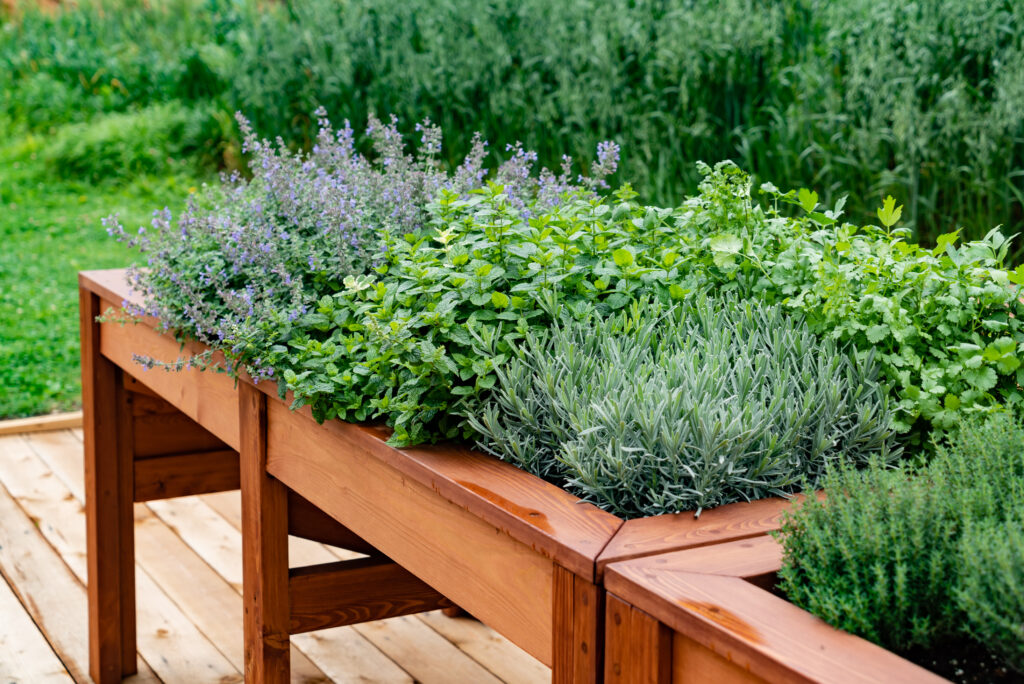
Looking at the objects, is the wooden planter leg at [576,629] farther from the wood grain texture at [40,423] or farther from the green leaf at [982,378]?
the wood grain texture at [40,423]

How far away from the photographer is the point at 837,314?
158 centimetres

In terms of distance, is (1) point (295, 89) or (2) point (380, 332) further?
(1) point (295, 89)

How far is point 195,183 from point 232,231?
18.6 feet

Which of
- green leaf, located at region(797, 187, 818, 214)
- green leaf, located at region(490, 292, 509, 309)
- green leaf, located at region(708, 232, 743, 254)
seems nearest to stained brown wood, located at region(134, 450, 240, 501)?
green leaf, located at region(490, 292, 509, 309)

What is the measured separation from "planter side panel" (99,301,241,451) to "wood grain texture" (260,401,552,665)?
0.61ft

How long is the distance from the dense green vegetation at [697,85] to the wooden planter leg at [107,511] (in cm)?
223

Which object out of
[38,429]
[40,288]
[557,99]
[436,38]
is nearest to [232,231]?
[38,429]

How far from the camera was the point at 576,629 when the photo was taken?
1200 mm

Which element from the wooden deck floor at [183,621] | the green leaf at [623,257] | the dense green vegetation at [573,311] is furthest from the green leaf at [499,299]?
the wooden deck floor at [183,621]

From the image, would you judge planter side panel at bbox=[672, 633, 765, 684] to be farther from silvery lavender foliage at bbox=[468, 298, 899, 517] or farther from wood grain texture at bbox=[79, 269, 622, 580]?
silvery lavender foliage at bbox=[468, 298, 899, 517]

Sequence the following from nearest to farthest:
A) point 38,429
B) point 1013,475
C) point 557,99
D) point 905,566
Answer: point 905,566 < point 1013,475 < point 38,429 < point 557,99

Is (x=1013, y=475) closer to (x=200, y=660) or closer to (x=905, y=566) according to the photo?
(x=905, y=566)

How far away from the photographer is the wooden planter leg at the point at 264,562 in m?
1.94

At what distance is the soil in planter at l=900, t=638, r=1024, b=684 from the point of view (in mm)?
1014
